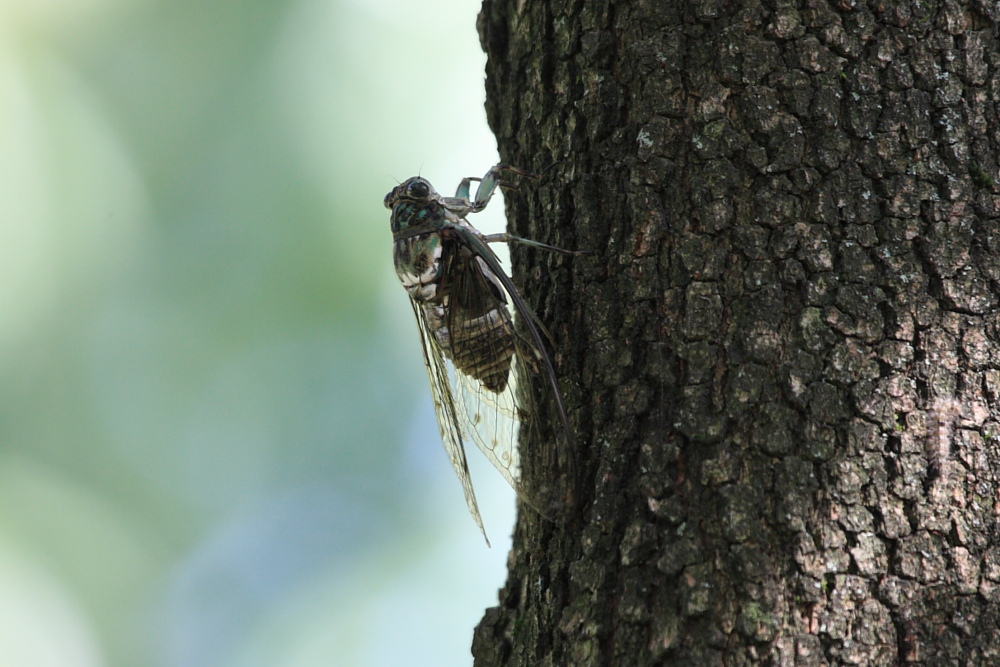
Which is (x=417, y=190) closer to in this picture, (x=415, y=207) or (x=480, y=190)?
(x=415, y=207)

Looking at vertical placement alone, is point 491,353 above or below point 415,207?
below

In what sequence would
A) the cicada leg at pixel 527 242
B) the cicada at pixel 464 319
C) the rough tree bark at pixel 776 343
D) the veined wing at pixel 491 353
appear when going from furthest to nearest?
the cicada at pixel 464 319
the veined wing at pixel 491 353
the cicada leg at pixel 527 242
the rough tree bark at pixel 776 343

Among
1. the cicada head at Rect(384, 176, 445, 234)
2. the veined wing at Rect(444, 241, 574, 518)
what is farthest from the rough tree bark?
the cicada head at Rect(384, 176, 445, 234)

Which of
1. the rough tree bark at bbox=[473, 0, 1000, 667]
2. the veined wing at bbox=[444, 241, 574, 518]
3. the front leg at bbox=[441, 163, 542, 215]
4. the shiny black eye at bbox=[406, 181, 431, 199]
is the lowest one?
the rough tree bark at bbox=[473, 0, 1000, 667]

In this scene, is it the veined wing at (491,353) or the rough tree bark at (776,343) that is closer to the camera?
the rough tree bark at (776,343)

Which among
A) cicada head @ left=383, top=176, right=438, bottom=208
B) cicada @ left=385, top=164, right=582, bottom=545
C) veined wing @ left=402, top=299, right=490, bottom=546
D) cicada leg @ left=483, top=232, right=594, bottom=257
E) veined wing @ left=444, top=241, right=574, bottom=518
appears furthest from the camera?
cicada head @ left=383, top=176, right=438, bottom=208

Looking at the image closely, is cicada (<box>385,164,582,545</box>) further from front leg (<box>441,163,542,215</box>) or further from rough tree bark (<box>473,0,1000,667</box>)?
rough tree bark (<box>473,0,1000,667</box>)

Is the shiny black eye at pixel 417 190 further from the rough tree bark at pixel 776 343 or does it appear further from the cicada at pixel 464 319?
the rough tree bark at pixel 776 343

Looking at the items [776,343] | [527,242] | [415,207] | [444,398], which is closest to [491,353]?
[444,398]

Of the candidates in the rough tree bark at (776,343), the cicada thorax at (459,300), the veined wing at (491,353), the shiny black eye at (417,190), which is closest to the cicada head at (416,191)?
the shiny black eye at (417,190)
